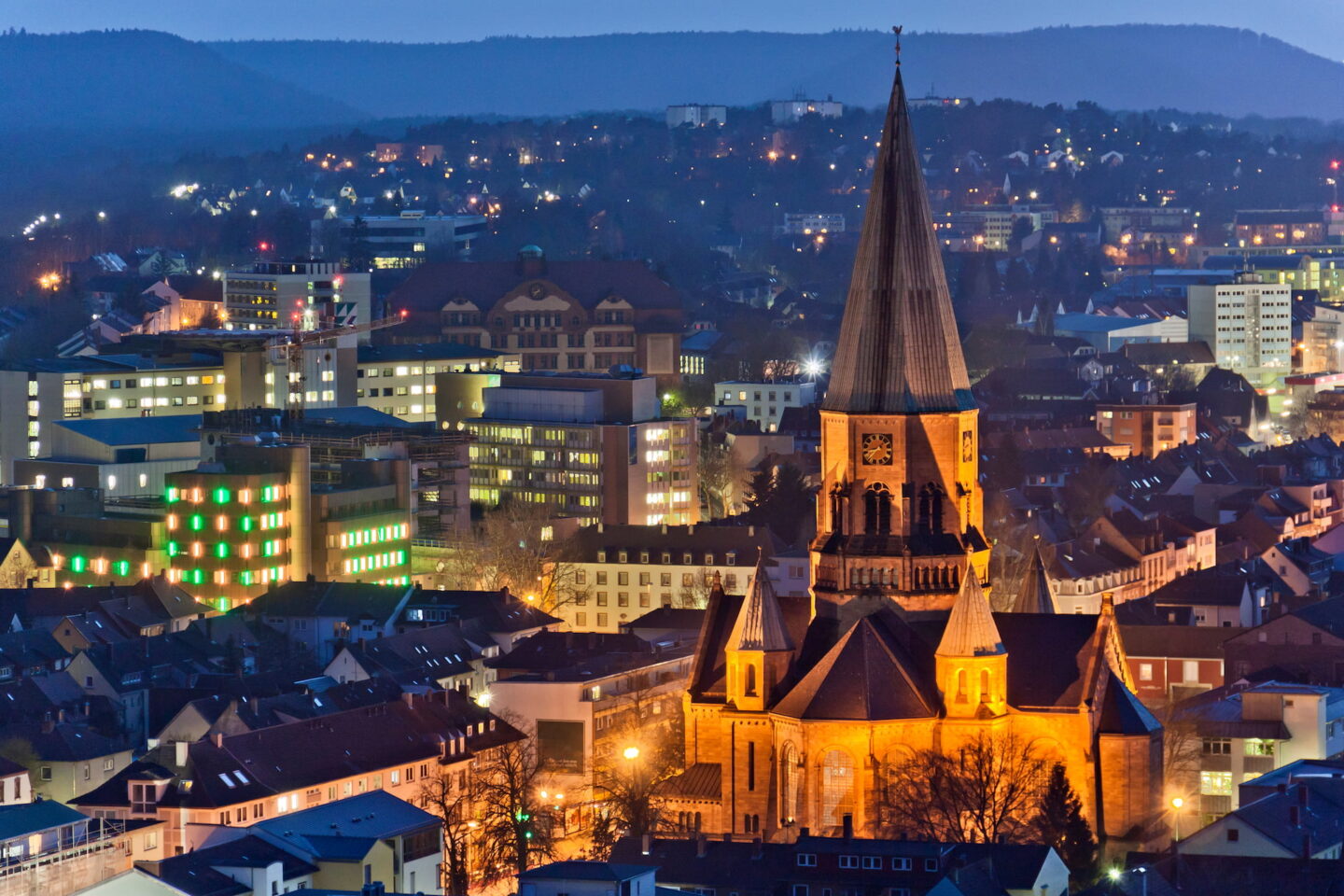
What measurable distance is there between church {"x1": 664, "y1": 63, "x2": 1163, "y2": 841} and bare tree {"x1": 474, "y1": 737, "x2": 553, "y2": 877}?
13.5 feet

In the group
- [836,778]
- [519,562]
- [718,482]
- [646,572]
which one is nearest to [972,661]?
[836,778]

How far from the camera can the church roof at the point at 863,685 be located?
308 feet

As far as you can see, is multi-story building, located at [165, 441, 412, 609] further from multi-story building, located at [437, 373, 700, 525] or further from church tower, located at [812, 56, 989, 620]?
church tower, located at [812, 56, 989, 620]

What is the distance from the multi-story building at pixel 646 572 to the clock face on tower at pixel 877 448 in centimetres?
5090

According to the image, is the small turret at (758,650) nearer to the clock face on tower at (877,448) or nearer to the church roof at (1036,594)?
the clock face on tower at (877,448)

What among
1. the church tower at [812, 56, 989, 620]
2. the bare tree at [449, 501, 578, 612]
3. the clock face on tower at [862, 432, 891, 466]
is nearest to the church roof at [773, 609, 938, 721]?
the church tower at [812, 56, 989, 620]

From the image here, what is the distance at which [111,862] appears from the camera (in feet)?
289

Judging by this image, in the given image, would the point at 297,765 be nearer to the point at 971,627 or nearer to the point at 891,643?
the point at 891,643

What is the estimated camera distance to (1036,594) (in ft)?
339

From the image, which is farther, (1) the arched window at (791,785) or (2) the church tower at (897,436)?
(2) the church tower at (897,436)

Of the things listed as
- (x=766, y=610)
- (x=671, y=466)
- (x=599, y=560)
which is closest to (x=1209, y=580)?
(x=599, y=560)

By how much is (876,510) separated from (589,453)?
79.8 meters

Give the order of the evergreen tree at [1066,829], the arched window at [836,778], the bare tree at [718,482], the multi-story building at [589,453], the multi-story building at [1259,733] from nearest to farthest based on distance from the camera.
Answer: the evergreen tree at [1066,829] → the arched window at [836,778] → the multi-story building at [1259,733] → the multi-story building at [589,453] → the bare tree at [718,482]

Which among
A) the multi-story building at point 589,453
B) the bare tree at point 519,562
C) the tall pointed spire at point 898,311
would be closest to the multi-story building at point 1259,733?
the tall pointed spire at point 898,311
